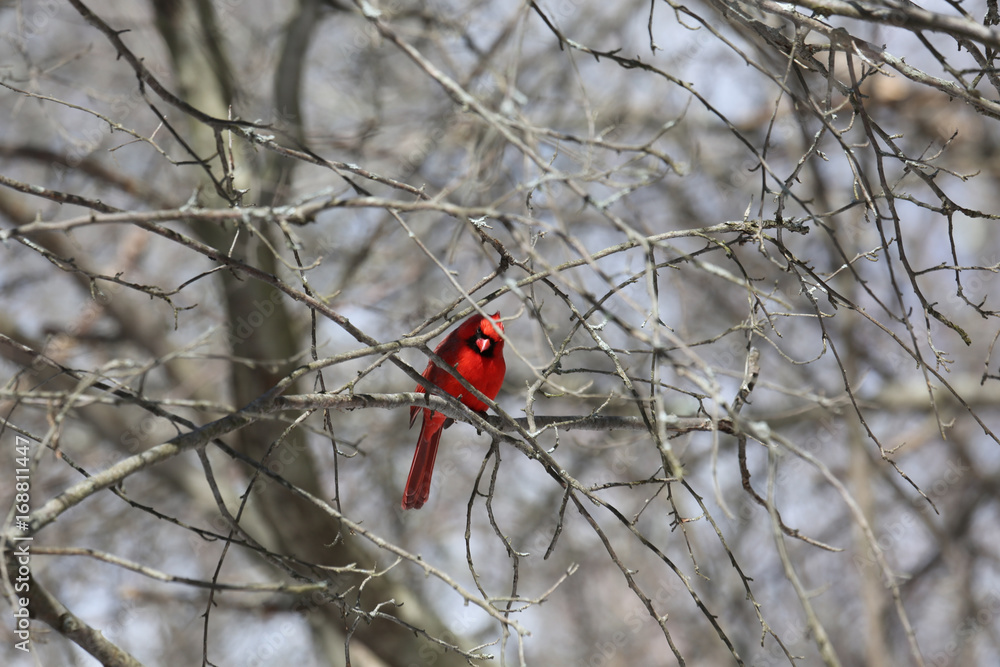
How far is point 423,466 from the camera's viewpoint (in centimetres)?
398

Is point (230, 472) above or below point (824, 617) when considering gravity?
above

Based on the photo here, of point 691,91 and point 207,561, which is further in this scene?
point 207,561

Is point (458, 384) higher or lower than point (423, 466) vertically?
higher

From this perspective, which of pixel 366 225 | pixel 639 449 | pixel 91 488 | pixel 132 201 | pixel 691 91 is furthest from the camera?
pixel 639 449

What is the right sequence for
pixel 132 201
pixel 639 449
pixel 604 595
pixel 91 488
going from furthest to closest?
pixel 604 595, pixel 639 449, pixel 132 201, pixel 91 488

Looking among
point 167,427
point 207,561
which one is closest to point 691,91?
point 167,427

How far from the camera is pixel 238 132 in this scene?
2152 millimetres

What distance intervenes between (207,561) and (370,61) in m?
5.88

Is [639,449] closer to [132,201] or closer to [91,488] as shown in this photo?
[132,201]

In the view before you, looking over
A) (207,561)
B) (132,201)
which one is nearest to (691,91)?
(132,201)

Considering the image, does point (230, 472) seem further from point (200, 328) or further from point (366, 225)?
point (366, 225)

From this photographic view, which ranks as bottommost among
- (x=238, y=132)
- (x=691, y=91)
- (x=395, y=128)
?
(x=691, y=91)

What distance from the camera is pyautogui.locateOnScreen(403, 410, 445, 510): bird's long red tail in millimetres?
3938

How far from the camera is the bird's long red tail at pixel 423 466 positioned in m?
3.94
